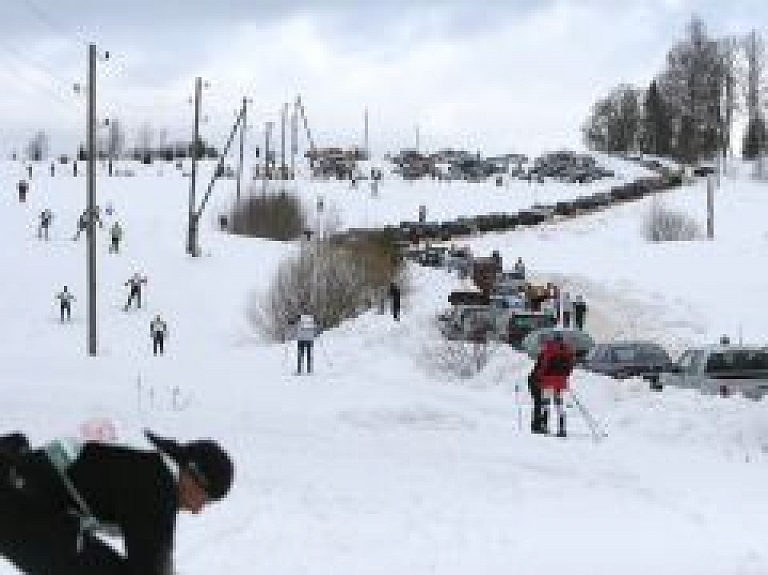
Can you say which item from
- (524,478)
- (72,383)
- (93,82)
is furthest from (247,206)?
(524,478)

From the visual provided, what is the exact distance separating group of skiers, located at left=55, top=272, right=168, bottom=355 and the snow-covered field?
60 centimetres

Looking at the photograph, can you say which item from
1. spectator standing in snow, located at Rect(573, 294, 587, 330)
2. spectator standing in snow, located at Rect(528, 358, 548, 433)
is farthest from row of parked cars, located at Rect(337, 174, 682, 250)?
spectator standing in snow, located at Rect(528, 358, 548, 433)

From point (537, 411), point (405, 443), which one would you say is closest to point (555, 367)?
point (537, 411)

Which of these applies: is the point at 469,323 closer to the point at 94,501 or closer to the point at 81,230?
the point at 94,501

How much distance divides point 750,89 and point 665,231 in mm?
66583

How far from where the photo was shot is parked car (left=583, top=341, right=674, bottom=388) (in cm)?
3597

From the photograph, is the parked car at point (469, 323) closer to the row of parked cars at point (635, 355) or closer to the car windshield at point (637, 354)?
the row of parked cars at point (635, 355)

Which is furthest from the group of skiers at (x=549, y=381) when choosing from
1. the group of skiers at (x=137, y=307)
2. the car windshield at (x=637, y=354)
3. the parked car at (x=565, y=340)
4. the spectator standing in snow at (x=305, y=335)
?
the group of skiers at (x=137, y=307)

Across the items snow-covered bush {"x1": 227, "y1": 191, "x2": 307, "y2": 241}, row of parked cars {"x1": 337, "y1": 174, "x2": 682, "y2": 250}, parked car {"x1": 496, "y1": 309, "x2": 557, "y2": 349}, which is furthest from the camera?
snow-covered bush {"x1": 227, "y1": 191, "x2": 307, "y2": 241}

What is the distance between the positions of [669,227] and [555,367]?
77.4 meters

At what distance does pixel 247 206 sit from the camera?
93.6 metres

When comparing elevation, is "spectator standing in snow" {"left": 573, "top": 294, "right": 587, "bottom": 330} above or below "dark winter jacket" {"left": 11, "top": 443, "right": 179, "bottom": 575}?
below

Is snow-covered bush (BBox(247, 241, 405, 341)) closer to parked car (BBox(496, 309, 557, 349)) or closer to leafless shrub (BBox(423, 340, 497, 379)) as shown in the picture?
parked car (BBox(496, 309, 557, 349))

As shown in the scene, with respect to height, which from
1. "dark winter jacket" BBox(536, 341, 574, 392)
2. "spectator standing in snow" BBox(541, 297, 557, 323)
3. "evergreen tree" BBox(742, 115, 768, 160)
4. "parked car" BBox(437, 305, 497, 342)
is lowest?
"spectator standing in snow" BBox(541, 297, 557, 323)
